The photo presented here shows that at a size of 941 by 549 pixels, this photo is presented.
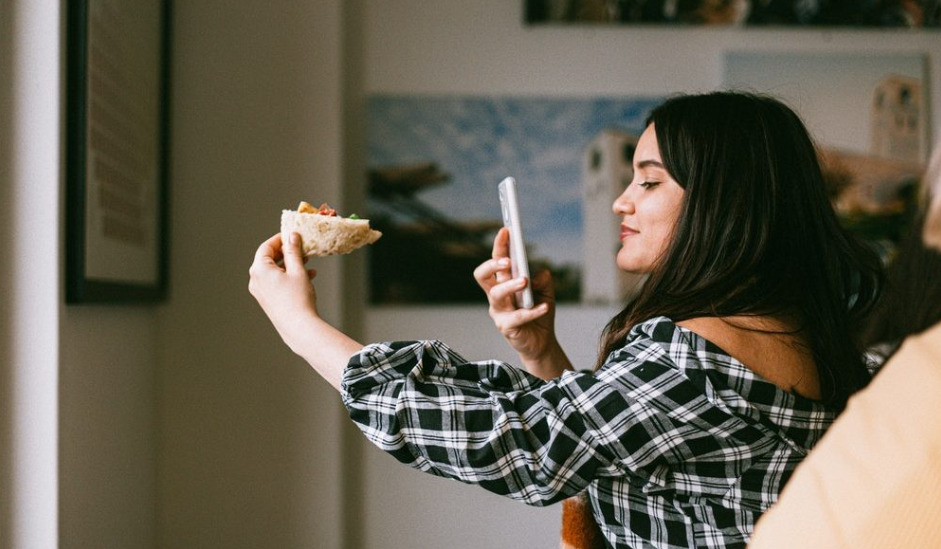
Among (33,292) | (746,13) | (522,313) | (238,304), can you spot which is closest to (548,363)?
(522,313)

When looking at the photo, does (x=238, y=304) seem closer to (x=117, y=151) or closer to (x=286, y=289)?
(x=117, y=151)

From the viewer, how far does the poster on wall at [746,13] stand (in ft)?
8.38

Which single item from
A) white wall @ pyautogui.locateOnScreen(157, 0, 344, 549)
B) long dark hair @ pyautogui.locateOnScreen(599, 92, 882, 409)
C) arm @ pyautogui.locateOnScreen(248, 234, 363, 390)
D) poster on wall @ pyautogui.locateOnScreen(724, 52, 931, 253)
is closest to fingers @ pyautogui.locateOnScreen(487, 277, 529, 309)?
long dark hair @ pyautogui.locateOnScreen(599, 92, 882, 409)

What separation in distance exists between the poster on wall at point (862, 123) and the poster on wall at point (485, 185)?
518 millimetres

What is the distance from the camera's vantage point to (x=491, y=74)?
2.56m

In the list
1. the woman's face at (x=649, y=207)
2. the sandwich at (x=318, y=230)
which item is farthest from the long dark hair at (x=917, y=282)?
the sandwich at (x=318, y=230)

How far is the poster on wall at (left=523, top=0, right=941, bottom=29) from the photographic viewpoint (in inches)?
101

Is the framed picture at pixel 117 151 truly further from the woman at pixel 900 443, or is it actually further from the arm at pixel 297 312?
the woman at pixel 900 443

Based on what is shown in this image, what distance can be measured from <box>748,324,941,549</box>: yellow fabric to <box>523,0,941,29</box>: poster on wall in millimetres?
2219

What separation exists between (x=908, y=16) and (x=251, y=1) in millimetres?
2040

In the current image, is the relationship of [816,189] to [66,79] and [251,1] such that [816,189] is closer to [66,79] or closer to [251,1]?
[66,79]

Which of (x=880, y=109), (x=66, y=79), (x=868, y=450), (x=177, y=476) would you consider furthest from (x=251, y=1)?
(x=868, y=450)

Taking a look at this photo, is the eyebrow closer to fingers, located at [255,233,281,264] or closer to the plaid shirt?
the plaid shirt

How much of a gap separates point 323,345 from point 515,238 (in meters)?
0.34
